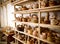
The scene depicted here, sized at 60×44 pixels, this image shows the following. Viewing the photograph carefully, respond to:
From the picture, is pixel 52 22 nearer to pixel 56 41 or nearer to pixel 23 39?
pixel 56 41

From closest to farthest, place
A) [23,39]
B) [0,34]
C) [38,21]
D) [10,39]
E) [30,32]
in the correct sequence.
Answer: [38,21]
[30,32]
[23,39]
[10,39]
[0,34]

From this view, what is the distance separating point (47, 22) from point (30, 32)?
71 centimetres

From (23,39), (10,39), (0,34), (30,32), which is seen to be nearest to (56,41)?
(30,32)

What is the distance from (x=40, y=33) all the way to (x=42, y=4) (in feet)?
2.01

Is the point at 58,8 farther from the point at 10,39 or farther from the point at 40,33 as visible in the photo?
the point at 10,39

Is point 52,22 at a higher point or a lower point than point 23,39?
→ higher

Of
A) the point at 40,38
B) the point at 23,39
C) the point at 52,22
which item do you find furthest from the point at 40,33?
the point at 23,39

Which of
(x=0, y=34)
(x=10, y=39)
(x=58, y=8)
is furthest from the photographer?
(x=0, y=34)

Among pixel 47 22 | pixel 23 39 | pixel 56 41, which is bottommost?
pixel 23 39

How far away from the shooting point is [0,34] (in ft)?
19.5

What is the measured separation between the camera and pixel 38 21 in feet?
9.38

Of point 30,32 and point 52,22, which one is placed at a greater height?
point 52,22

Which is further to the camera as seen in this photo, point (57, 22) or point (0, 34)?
point (0, 34)

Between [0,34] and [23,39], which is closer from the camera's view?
[23,39]
